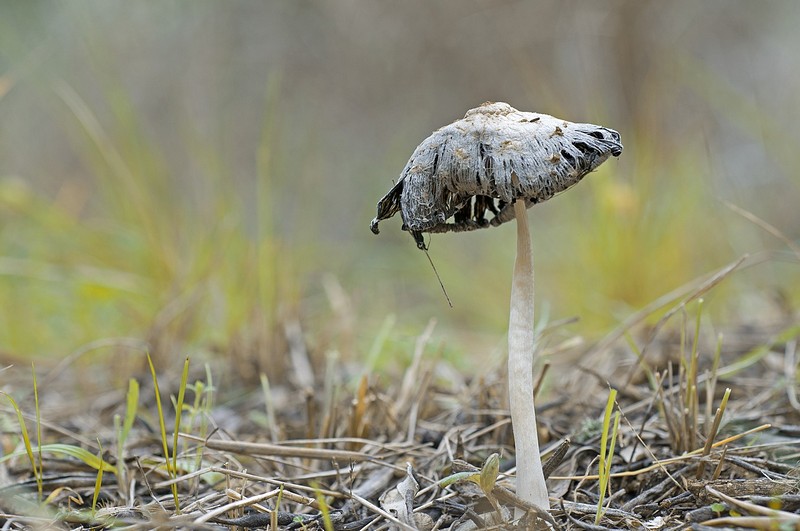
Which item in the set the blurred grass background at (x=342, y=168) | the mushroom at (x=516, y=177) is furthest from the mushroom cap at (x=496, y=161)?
the blurred grass background at (x=342, y=168)

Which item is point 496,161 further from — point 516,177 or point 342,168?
point 342,168

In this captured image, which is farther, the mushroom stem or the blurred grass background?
the blurred grass background

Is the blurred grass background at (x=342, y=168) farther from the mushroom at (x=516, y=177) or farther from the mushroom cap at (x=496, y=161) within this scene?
the mushroom cap at (x=496, y=161)

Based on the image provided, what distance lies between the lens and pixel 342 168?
8.88 m

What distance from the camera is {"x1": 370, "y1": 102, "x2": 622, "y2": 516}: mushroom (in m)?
1.40

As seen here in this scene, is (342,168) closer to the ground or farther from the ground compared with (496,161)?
farther from the ground

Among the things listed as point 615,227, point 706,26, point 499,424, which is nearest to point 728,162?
point 706,26

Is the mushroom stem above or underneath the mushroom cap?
underneath

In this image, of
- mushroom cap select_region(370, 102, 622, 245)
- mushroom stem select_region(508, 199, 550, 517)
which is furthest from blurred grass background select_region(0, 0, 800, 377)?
mushroom cap select_region(370, 102, 622, 245)

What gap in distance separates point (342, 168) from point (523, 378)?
24.8ft

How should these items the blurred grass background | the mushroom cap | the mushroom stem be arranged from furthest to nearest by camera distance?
the blurred grass background
the mushroom stem
the mushroom cap

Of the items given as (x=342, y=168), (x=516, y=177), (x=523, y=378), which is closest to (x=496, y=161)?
(x=516, y=177)

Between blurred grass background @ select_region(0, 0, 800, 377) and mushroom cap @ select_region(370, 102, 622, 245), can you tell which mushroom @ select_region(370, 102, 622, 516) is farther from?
blurred grass background @ select_region(0, 0, 800, 377)

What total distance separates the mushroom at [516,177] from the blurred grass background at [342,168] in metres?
1.31
